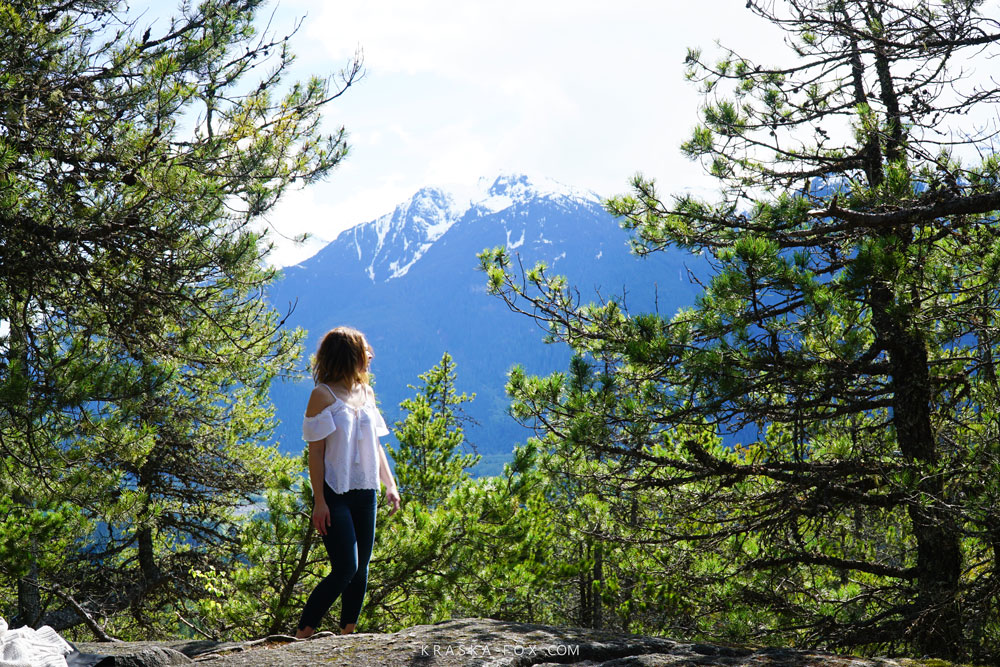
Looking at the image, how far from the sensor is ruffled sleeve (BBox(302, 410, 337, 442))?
3.80m

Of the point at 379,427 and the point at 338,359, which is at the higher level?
the point at 338,359

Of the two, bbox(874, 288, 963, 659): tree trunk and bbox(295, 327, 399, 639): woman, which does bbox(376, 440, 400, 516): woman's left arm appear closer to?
bbox(295, 327, 399, 639): woman

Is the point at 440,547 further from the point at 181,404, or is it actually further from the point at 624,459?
the point at 181,404

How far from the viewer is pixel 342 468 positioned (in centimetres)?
385

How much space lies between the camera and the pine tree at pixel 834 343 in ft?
13.8

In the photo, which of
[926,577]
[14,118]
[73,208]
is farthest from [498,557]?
[14,118]

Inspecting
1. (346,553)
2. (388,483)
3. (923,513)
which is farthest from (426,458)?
(923,513)

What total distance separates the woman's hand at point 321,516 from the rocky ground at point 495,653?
1.90 ft

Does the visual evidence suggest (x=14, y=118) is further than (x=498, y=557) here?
No

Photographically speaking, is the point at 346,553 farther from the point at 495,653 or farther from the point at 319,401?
the point at 495,653

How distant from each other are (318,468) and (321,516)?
0.27 metres

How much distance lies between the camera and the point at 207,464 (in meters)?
10.7

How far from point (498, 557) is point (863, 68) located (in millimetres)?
5505

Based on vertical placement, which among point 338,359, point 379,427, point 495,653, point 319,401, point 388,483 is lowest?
point 495,653
